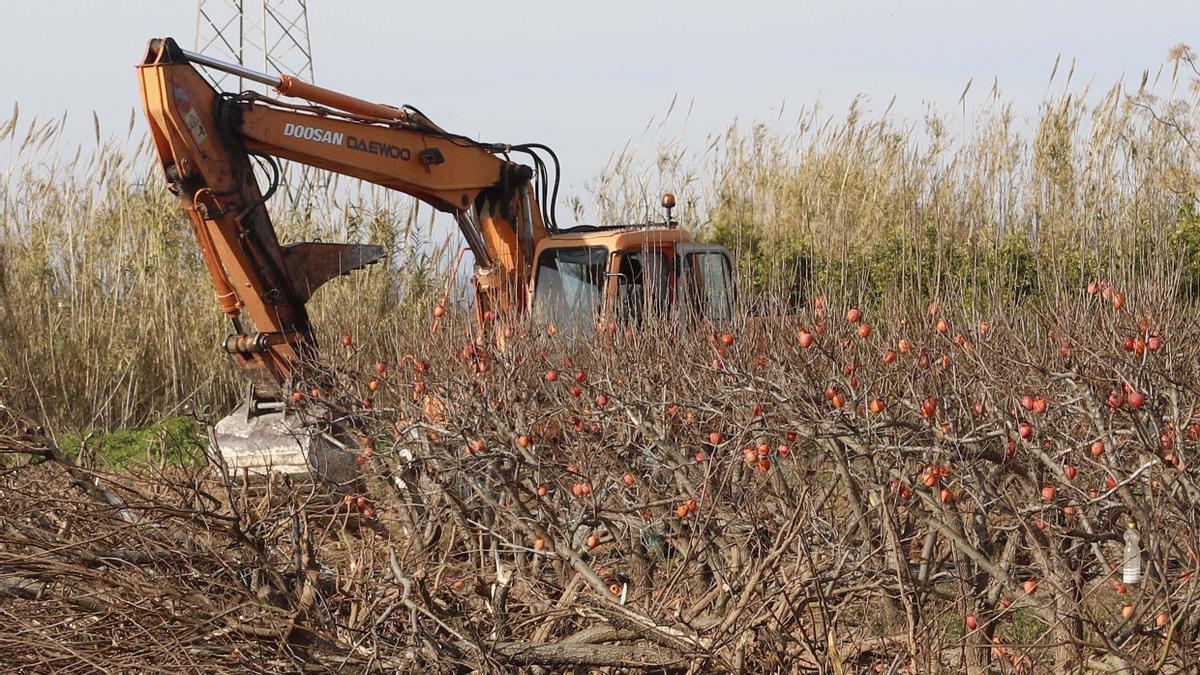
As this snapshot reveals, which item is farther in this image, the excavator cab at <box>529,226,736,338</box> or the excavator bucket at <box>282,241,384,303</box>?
the excavator bucket at <box>282,241,384,303</box>

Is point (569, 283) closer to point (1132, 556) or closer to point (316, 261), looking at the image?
point (316, 261)

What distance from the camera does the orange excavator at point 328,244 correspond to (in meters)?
8.97

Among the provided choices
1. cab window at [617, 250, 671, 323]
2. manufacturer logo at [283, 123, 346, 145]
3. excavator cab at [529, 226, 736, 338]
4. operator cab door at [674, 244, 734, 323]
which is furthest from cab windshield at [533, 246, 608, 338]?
manufacturer logo at [283, 123, 346, 145]

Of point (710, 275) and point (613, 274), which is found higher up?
point (613, 274)

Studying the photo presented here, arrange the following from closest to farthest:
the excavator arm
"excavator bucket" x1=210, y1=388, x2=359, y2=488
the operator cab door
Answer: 1. "excavator bucket" x1=210, y1=388, x2=359, y2=488
2. the excavator arm
3. the operator cab door

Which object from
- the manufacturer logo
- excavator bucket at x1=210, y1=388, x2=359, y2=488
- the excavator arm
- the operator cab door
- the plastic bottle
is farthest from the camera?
the operator cab door

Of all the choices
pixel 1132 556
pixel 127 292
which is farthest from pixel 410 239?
pixel 1132 556

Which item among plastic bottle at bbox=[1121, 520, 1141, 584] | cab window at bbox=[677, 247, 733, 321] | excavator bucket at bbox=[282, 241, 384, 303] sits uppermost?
excavator bucket at bbox=[282, 241, 384, 303]

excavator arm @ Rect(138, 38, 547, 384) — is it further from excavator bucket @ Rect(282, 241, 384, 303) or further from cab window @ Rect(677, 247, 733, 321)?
cab window @ Rect(677, 247, 733, 321)

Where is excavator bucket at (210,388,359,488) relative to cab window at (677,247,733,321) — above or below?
below

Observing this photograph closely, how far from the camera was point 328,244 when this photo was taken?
938cm

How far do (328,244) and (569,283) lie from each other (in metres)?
1.45

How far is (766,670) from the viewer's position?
12.8 ft

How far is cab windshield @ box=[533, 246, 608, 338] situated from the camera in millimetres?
9406
